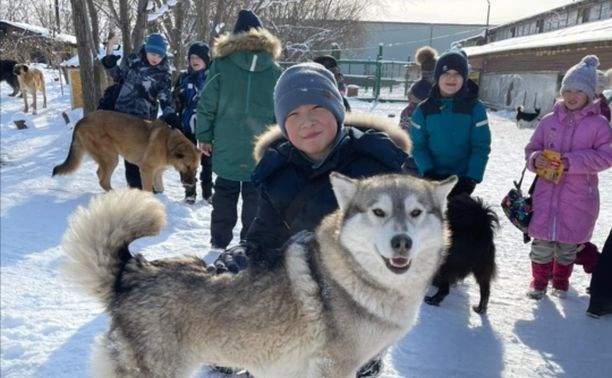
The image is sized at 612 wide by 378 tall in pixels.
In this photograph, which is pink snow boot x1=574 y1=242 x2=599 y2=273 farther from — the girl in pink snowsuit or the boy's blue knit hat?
the boy's blue knit hat

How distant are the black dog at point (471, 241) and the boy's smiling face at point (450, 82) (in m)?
0.88

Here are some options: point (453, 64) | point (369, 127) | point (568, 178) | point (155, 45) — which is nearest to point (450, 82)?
point (453, 64)

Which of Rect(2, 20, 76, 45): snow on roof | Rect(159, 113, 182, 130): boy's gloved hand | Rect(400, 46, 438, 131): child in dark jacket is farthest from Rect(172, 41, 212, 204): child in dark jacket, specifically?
Rect(2, 20, 76, 45): snow on roof

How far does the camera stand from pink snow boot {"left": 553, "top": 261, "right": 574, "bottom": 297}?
3.96m

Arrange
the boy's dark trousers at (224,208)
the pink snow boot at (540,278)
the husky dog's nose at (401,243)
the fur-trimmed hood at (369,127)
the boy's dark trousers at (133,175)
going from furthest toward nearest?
the boy's dark trousers at (133,175) < the boy's dark trousers at (224,208) < the pink snow boot at (540,278) < the fur-trimmed hood at (369,127) < the husky dog's nose at (401,243)

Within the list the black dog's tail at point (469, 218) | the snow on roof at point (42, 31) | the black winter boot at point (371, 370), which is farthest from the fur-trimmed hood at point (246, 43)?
the snow on roof at point (42, 31)

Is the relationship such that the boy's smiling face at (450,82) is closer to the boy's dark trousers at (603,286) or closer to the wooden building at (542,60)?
the boy's dark trousers at (603,286)

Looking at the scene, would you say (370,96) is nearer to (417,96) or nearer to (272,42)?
(417,96)

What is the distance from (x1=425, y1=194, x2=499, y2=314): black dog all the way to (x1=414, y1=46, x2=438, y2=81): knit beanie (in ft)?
9.97

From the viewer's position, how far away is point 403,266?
1841 mm

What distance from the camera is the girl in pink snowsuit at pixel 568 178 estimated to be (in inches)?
141

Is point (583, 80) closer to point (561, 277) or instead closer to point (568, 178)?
point (568, 178)

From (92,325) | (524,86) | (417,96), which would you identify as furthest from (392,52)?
(92,325)

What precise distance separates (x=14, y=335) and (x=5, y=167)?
510 centimetres
